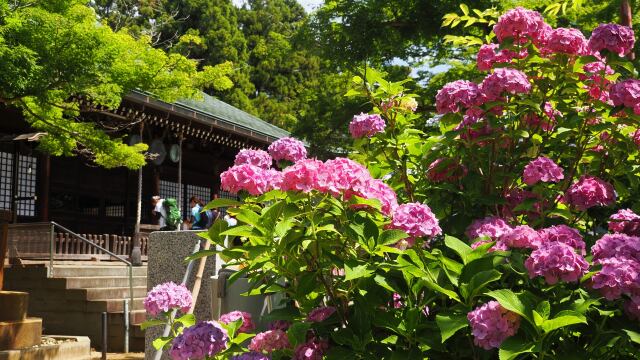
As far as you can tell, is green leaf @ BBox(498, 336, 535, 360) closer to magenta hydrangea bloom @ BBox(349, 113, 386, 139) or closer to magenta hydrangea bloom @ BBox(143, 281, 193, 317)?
magenta hydrangea bloom @ BBox(349, 113, 386, 139)

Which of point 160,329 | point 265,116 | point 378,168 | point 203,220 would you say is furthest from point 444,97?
point 265,116

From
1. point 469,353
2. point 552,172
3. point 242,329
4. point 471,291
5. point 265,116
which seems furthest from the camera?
point 265,116

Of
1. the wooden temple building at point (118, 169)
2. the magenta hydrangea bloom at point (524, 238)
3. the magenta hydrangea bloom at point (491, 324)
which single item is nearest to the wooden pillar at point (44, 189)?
the wooden temple building at point (118, 169)

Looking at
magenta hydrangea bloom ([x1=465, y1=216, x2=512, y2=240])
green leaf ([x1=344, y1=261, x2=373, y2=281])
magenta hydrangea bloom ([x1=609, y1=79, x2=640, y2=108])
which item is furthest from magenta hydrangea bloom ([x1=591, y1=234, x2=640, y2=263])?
magenta hydrangea bloom ([x1=609, y1=79, x2=640, y2=108])

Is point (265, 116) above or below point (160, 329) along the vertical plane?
above

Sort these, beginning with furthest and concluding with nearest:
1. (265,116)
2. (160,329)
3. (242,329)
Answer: (265,116) < (160,329) < (242,329)

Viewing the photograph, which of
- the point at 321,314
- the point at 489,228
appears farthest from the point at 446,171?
the point at 321,314

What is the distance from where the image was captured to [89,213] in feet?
54.0

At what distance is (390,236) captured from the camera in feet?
7.24

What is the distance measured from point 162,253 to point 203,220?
7336mm

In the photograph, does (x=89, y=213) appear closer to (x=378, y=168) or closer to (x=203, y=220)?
(x=203, y=220)

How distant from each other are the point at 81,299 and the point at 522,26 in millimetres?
10328

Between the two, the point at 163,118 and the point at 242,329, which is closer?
the point at 242,329

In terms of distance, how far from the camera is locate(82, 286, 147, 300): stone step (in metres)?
11.6
